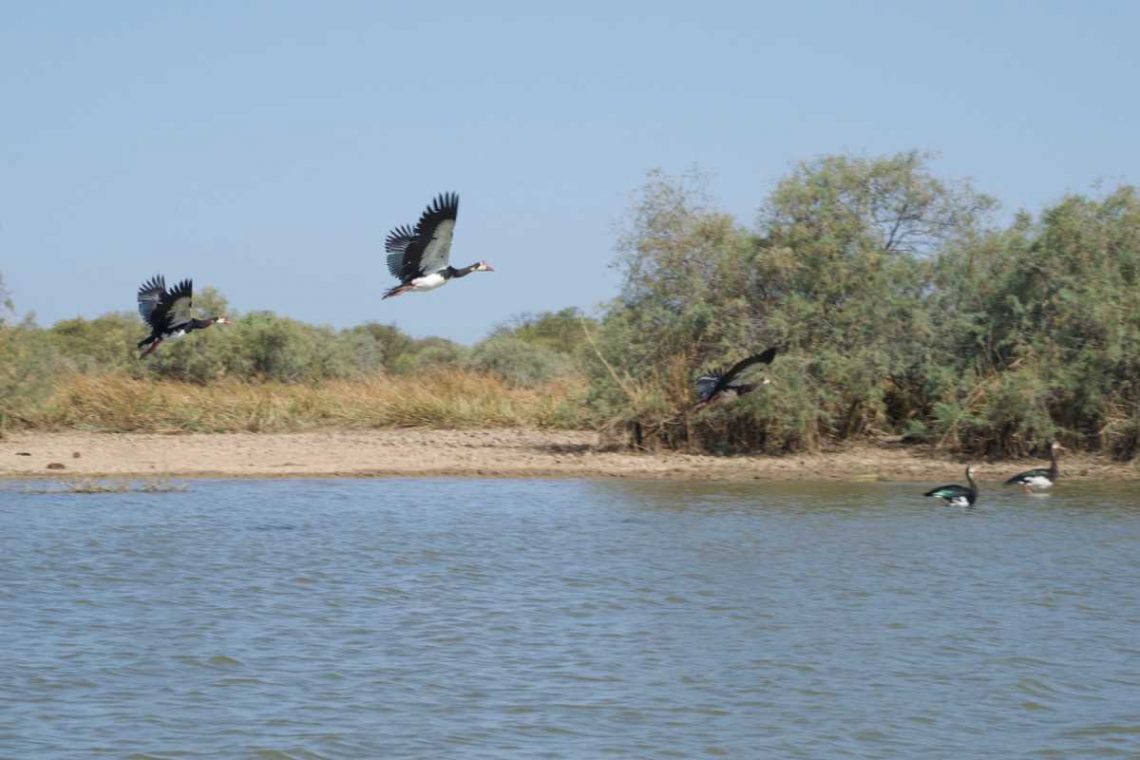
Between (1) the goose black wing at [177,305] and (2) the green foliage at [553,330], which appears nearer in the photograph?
(1) the goose black wing at [177,305]

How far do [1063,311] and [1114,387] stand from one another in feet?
3.81

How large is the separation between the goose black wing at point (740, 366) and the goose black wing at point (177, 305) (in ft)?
17.9

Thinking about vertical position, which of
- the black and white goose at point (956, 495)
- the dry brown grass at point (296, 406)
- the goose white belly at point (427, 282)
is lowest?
the black and white goose at point (956, 495)

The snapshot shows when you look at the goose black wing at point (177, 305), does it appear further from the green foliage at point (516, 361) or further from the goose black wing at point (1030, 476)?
the green foliage at point (516, 361)

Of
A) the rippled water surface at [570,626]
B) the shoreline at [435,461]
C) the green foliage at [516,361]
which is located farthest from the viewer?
the green foliage at [516,361]

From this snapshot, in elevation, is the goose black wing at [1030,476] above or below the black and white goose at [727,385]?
below

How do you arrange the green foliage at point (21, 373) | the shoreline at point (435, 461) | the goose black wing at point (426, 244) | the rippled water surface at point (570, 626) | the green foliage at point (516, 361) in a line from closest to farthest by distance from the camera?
the rippled water surface at point (570, 626)
the goose black wing at point (426, 244)
the shoreline at point (435, 461)
the green foliage at point (21, 373)
the green foliage at point (516, 361)

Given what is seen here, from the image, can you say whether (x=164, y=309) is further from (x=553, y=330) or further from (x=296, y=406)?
(x=553, y=330)

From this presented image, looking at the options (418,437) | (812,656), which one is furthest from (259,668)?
(418,437)

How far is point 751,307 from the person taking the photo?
20484 millimetres

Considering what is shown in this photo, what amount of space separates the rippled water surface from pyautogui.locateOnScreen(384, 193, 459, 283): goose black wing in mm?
2536

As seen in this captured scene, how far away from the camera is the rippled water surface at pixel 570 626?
8.40m

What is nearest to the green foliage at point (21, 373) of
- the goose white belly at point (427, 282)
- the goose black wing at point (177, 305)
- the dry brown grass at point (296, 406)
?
the dry brown grass at point (296, 406)

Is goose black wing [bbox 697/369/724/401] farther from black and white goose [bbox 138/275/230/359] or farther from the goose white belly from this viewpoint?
Result: black and white goose [bbox 138/275/230/359]
